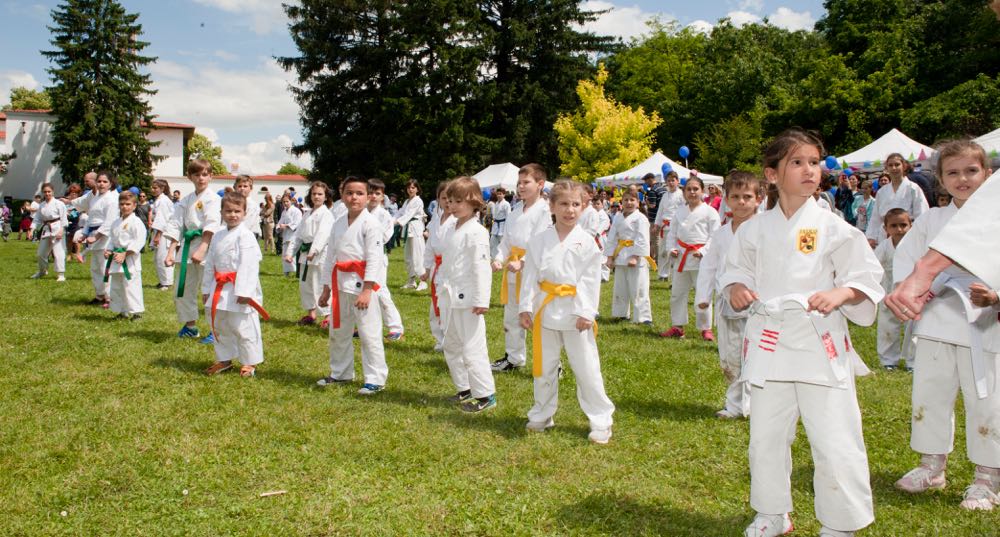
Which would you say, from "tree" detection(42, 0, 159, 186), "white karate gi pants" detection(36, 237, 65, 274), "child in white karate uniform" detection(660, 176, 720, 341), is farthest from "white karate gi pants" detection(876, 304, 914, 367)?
"tree" detection(42, 0, 159, 186)

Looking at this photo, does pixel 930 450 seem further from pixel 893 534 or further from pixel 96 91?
pixel 96 91

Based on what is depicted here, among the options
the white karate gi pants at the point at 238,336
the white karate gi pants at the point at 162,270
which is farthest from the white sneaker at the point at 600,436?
the white karate gi pants at the point at 162,270

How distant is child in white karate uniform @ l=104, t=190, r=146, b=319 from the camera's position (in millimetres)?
9938

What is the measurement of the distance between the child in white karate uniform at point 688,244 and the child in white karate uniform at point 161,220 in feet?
23.6

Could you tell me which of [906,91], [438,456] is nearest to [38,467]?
[438,456]

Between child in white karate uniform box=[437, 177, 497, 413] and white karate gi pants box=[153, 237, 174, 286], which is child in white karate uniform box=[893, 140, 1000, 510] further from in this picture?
white karate gi pants box=[153, 237, 174, 286]

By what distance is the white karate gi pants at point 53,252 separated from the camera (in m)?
14.3

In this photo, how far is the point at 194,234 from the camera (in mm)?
8914

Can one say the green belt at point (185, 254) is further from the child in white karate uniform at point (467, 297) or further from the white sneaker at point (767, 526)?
the white sneaker at point (767, 526)

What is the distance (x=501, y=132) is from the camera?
4297cm

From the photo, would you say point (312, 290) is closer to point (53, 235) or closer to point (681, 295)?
point (681, 295)

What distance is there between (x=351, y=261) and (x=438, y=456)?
236cm

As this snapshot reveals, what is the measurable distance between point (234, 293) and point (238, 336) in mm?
442

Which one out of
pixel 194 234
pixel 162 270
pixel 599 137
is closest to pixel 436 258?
pixel 194 234
